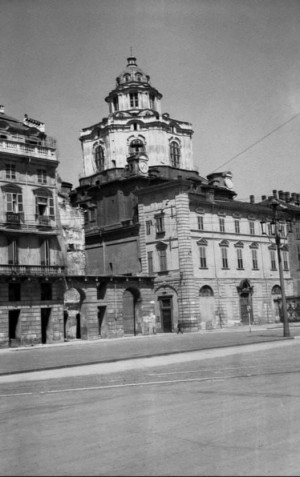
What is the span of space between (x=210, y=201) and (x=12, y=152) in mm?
21408

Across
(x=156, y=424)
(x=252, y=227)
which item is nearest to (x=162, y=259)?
(x=252, y=227)

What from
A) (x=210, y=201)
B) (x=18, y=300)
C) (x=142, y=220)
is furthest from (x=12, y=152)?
(x=210, y=201)

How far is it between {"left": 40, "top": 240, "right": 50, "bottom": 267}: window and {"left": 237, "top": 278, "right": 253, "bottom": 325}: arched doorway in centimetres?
2161

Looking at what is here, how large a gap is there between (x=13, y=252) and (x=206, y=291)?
20.2 meters

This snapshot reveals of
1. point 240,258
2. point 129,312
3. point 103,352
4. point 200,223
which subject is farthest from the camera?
point 240,258

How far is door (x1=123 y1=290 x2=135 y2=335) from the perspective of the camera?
191 feet

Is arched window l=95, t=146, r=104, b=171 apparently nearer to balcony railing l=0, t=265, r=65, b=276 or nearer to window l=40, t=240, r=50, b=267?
window l=40, t=240, r=50, b=267

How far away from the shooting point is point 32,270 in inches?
1854

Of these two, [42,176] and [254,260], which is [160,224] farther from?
[42,176]

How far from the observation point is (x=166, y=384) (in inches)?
571

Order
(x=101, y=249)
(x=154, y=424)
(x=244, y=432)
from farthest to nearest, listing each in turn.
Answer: (x=101, y=249), (x=154, y=424), (x=244, y=432)

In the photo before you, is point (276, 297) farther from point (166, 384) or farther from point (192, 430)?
point (192, 430)

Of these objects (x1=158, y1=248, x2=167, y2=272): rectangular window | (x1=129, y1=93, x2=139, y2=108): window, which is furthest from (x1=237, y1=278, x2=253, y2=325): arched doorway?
(x1=129, y1=93, x2=139, y2=108): window

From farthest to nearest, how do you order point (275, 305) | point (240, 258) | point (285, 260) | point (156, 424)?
point (285, 260)
point (275, 305)
point (240, 258)
point (156, 424)
